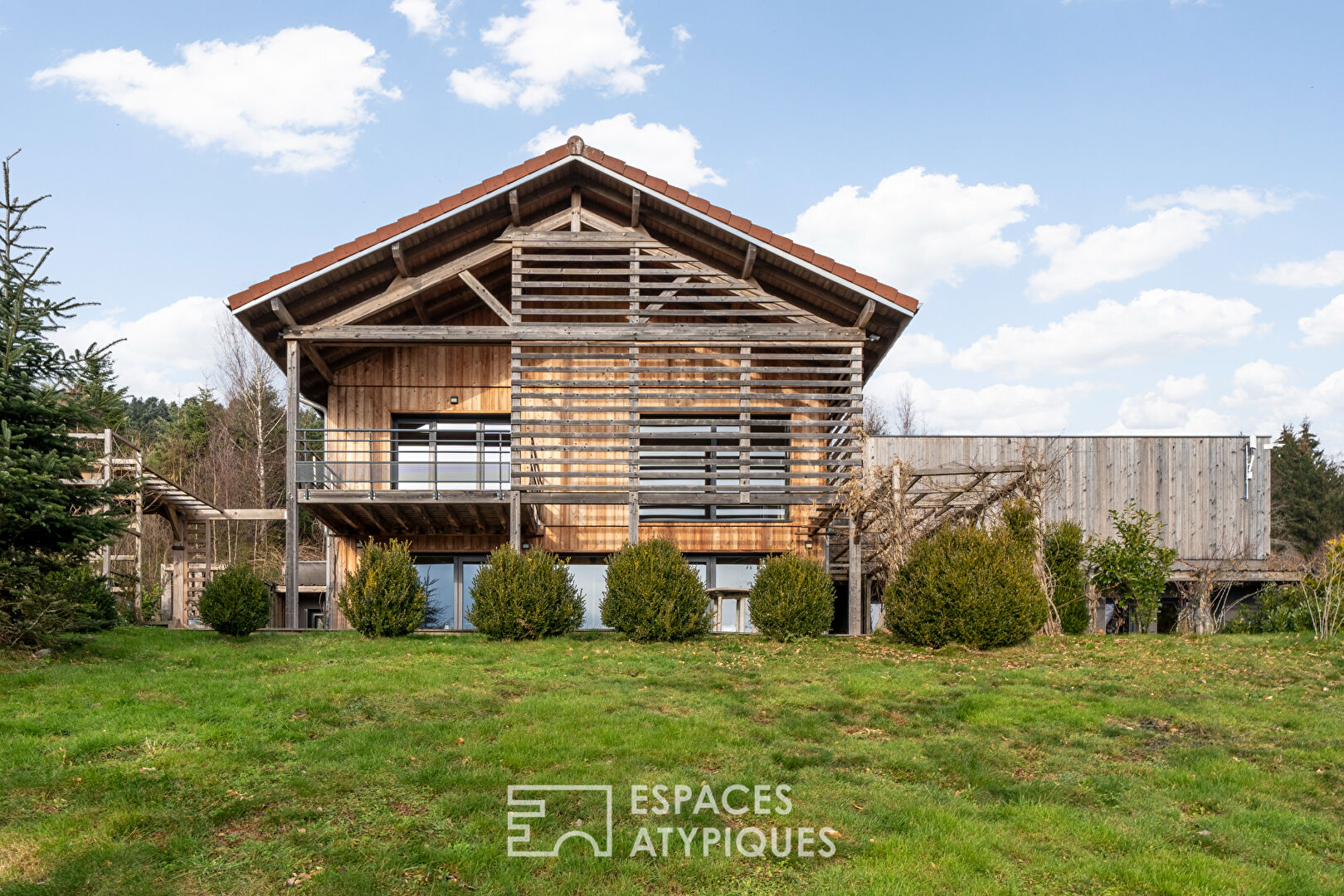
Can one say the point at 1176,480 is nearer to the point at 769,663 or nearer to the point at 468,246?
the point at 769,663

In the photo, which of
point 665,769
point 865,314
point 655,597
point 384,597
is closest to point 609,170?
point 865,314

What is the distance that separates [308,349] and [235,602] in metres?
5.00

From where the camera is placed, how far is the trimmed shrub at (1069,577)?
15.1m

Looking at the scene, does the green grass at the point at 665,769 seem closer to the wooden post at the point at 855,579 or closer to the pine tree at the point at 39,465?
the pine tree at the point at 39,465

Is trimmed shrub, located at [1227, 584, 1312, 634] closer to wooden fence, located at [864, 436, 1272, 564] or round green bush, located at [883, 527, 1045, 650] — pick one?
wooden fence, located at [864, 436, 1272, 564]

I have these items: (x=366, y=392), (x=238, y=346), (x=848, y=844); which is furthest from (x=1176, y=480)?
(x=238, y=346)

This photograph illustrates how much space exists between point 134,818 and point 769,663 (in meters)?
7.39

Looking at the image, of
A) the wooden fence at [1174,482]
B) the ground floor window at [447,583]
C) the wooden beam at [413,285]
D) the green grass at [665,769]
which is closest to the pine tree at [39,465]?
the green grass at [665,769]

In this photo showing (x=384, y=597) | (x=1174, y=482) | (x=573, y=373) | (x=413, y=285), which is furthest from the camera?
(x=1174, y=482)

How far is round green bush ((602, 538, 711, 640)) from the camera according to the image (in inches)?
539

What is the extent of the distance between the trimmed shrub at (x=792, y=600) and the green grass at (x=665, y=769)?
2.55 metres

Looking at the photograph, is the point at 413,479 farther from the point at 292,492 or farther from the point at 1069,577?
the point at 1069,577

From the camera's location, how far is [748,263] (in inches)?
650

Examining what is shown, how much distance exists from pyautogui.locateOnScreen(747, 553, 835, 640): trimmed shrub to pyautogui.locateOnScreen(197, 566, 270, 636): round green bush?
7461 millimetres
